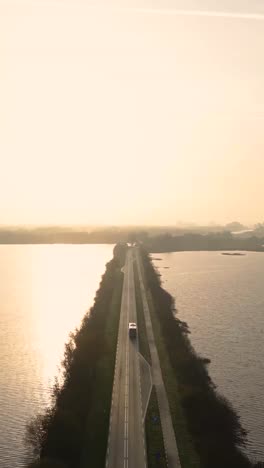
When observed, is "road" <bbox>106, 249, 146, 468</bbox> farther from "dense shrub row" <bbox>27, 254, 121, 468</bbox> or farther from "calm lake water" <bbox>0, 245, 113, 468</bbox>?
"calm lake water" <bbox>0, 245, 113, 468</bbox>

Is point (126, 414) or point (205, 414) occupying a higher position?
point (126, 414)

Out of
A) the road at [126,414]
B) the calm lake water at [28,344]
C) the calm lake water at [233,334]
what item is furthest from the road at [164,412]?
the calm lake water at [28,344]

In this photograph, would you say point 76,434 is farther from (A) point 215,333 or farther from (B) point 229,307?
(B) point 229,307

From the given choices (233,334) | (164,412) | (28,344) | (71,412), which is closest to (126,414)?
(164,412)

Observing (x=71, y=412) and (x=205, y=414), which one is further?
(x=205, y=414)

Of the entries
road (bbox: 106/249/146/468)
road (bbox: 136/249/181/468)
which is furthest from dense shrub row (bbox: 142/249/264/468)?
road (bbox: 106/249/146/468)

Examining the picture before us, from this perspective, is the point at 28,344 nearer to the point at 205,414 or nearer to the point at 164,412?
Answer: the point at 164,412
